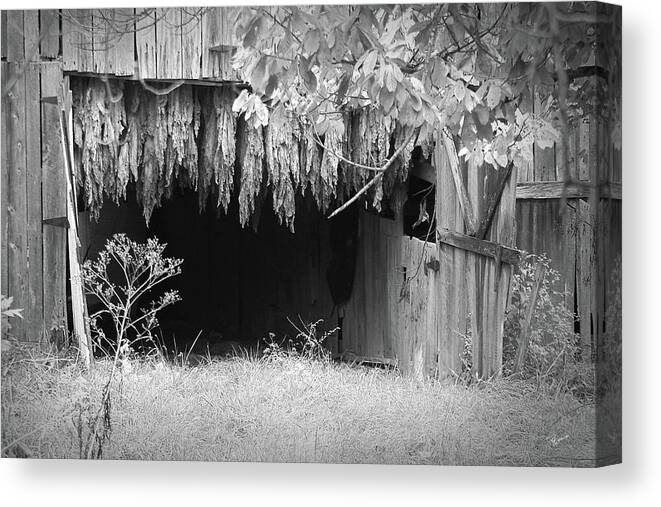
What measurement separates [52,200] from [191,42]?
0.98 meters

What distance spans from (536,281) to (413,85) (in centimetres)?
103

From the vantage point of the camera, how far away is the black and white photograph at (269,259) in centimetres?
453

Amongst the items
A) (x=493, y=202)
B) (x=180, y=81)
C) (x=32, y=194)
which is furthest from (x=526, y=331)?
(x=32, y=194)

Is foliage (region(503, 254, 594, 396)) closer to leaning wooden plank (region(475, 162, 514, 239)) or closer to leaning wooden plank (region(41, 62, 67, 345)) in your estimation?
leaning wooden plank (region(475, 162, 514, 239))

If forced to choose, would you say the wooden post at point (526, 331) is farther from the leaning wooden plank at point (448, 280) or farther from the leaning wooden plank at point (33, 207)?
the leaning wooden plank at point (33, 207)

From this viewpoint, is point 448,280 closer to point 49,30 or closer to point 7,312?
point 7,312

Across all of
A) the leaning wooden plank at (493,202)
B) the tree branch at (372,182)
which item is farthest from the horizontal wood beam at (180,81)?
the leaning wooden plank at (493,202)

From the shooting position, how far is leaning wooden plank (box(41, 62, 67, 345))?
186 inches

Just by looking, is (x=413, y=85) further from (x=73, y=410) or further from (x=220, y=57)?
(x=73, y=410)

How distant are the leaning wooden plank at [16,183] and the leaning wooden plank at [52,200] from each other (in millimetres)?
89

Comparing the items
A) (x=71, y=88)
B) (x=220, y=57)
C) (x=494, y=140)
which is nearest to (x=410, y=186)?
(x=494, y=140)

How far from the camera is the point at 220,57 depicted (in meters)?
4.68

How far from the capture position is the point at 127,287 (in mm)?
4707

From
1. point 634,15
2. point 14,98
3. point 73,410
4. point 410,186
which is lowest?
point 73,410
